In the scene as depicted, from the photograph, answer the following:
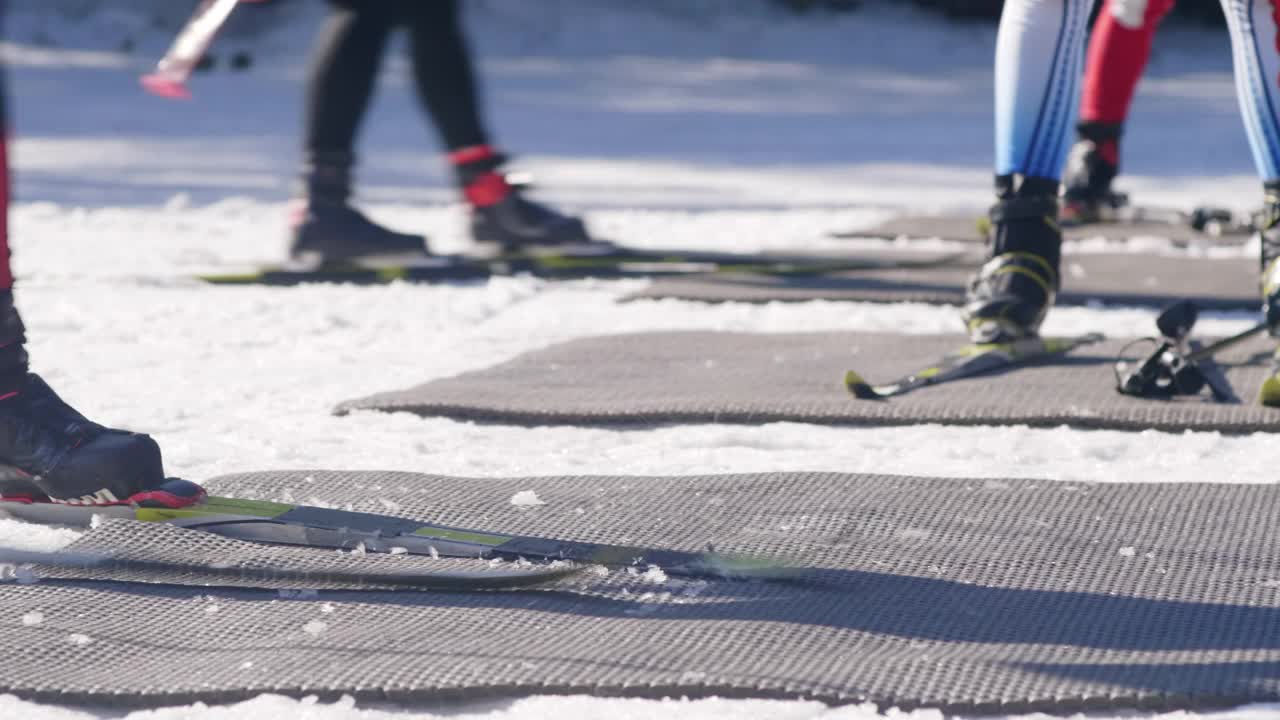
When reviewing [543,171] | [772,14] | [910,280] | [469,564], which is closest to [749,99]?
[543,171]

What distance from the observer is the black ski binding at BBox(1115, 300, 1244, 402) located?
250 cm

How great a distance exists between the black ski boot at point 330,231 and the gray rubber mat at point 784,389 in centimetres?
110

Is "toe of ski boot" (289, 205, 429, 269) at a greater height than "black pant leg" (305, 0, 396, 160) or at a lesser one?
lesser

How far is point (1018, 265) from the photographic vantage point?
109 inches

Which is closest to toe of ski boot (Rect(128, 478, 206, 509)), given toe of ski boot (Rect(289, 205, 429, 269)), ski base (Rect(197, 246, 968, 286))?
ski base (Rect(197, 246, 968, 286))

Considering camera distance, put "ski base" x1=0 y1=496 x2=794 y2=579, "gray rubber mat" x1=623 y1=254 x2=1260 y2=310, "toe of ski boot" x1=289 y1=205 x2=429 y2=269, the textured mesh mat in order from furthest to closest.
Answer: "toe of ski boot" x1=289 y1=205 x2=429 y2=269 → "gray rubber mat" x1=623 y1=254 x2=1260 y2=310 → "ski base" x1=0 y1=496 x2=794 y2=579 → the textured mesh mat

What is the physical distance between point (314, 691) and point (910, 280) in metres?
2.58

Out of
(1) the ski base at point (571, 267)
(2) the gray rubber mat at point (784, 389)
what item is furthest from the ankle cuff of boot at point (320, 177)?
(2) the gray rubber mat at point (784, 389)

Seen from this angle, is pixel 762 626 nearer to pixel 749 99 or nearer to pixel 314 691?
pixel 314 691

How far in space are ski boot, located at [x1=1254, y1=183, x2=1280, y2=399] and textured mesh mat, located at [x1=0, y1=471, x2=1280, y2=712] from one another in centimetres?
51

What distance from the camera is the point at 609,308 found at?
355 centimetres

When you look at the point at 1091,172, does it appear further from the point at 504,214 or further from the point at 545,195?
the point at 545,195

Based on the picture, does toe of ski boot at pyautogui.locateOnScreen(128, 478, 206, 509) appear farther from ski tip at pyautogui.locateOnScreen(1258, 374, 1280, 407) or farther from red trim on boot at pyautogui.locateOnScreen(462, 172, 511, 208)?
red trim on boot at pyautogui.locateOnScreen(462, 172, 511, 208)

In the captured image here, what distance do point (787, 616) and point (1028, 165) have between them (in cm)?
138
